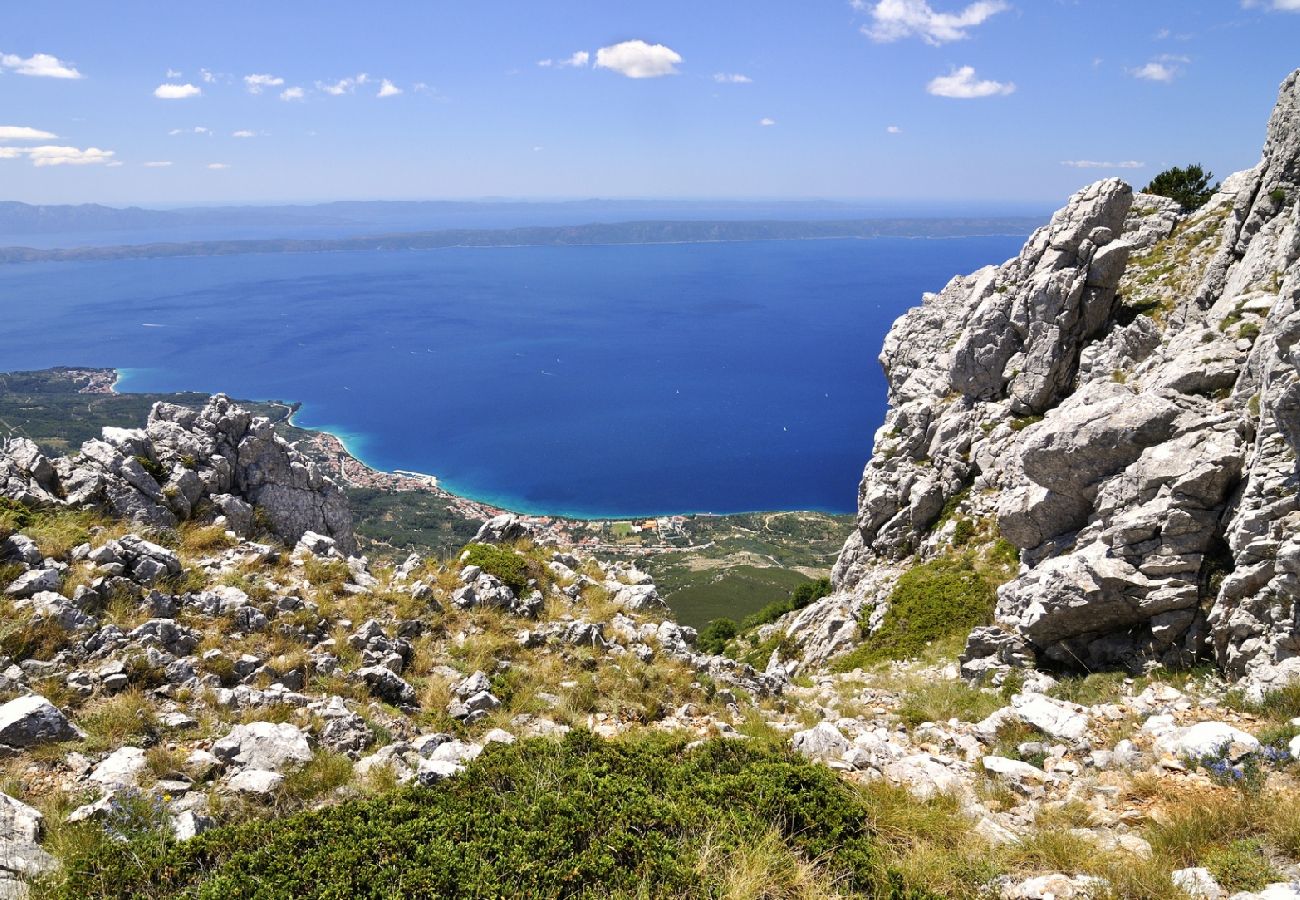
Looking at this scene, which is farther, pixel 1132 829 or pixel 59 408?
pixel 59 408

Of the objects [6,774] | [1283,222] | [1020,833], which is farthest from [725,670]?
[1283,222]

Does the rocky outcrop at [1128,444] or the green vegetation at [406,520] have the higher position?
the rocky outcrop at [1128,444]

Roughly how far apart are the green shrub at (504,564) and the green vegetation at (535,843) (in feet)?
27.6

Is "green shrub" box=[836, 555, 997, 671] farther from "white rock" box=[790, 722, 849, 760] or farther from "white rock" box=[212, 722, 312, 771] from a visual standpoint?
"white rock" box=[212, 722, 312, 771]

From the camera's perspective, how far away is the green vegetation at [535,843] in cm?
639

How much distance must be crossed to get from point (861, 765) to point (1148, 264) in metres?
31.0

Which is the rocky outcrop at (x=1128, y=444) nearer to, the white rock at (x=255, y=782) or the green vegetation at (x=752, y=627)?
the green vegetation at (x=752, y=627)

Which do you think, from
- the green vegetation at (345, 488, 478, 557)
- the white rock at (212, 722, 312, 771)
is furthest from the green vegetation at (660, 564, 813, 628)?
the white rock at (212, 722, 312, 771)

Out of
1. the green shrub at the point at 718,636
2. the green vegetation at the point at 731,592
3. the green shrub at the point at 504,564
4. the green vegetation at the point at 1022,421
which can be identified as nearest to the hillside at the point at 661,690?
the green shrub at the point at 504,564

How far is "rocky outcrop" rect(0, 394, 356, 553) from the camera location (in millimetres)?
15133

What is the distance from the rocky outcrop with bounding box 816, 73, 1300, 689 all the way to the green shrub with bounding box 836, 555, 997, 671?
6.79ft

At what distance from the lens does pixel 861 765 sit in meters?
10.3

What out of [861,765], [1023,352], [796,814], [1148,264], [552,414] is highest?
[1148,264]

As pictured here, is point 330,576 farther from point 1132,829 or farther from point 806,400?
point 806,400
